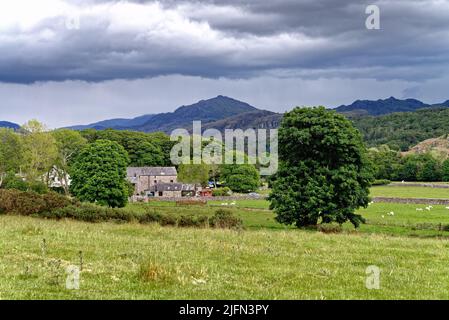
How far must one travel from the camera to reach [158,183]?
142625 millimetres

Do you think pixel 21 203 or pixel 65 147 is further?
pixel 65 147

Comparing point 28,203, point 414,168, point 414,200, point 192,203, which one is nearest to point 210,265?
point 28,203

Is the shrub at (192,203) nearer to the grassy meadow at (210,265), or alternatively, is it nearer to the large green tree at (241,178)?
the large green tree at (241,178)

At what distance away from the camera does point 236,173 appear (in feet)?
507

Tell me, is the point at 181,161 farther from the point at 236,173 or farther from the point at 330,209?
the point at 330,209

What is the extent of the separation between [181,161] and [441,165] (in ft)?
319

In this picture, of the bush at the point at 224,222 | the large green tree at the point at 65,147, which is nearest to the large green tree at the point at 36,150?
the large green tree at the point at 65,147

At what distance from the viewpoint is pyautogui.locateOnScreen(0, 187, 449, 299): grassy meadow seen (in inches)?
489

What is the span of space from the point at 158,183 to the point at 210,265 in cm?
12805

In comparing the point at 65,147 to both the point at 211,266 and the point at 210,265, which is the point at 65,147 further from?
the point at 211,266

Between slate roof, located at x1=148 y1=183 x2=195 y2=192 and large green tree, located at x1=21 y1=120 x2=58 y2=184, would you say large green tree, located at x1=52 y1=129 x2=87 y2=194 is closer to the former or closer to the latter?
large green tree, located at x1=21 y1=120 x2=58 y2=184

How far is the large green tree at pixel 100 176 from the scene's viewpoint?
A: 277 ft
